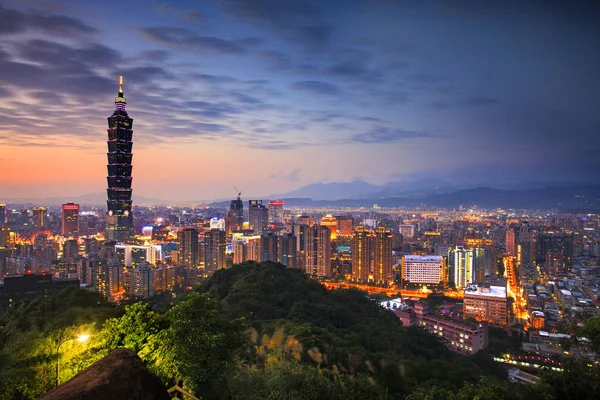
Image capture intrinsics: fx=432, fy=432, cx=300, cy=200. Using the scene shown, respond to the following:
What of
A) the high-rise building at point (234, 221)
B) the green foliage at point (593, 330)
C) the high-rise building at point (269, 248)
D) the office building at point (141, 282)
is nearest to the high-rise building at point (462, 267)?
the high-rise building at point (269, 248)

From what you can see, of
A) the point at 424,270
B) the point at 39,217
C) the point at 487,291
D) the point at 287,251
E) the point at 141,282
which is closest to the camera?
the point at 487,291

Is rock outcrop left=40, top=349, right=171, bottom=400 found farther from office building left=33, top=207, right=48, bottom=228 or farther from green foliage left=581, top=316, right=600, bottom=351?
office building left=33, top=207, right=48, bottom=228

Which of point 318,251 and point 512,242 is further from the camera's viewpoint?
point 512,242

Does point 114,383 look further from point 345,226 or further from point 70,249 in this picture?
point 345,226

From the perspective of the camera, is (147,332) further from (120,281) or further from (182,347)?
(120,281)

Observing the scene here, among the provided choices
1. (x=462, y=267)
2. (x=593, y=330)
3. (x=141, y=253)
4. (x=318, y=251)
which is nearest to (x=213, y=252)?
(x=141, y=253)

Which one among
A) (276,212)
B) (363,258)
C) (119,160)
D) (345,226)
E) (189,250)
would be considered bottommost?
(363,258)

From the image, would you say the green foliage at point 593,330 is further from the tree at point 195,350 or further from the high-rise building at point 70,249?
the high-rise building at point 70,249
